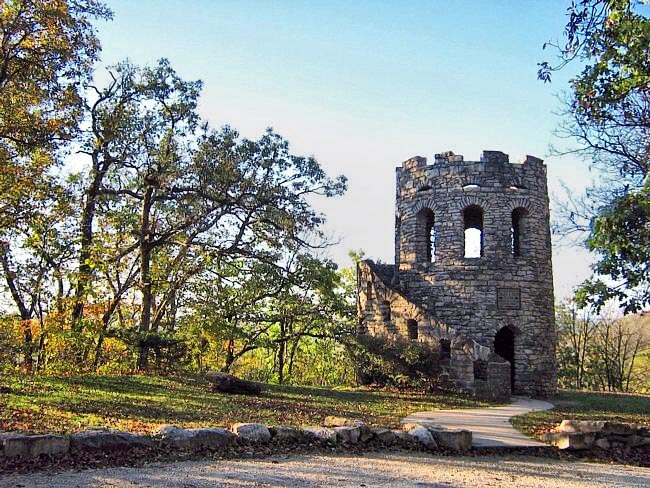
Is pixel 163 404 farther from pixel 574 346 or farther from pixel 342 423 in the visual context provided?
pixel 574 346

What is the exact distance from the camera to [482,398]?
15836mm

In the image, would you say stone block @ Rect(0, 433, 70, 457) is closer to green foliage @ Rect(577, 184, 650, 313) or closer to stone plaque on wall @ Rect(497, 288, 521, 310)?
green foliage @ Rect(577, 184, 650, 313)

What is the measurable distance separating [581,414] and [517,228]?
7700 millimetres

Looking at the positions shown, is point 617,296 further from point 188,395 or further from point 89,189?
point 89,189

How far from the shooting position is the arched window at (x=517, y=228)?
62.7ft

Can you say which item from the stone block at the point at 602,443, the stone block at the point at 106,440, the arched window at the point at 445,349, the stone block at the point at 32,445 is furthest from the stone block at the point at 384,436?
the arched window at the point at 445,349

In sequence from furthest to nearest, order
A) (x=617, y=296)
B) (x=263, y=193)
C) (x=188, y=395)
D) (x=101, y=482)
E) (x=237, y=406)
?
1. (x=263, y=193)
2. (x=188, y=395)
3. (x=237, y=406)
4. (x=617, y=296)
5. (x=101, y=482)

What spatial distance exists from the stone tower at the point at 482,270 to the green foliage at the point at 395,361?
568mm

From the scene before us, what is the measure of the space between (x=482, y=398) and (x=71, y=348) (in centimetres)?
1284

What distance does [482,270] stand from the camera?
18.6 meters

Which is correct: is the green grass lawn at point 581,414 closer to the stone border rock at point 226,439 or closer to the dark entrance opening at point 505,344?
the dark entrance opening at point 505,344

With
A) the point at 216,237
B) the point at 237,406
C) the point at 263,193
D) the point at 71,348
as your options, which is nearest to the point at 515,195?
the point at 263,193

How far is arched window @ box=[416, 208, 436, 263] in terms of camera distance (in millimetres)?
19609

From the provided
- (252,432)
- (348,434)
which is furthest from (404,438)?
(252,432)
